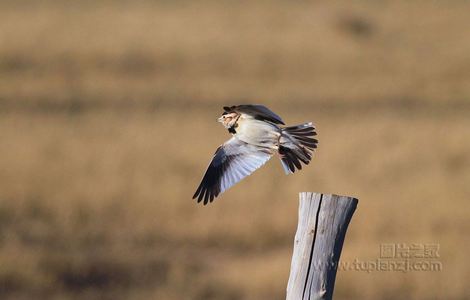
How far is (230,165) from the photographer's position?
5594 millimetres

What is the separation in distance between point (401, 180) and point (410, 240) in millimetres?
1769

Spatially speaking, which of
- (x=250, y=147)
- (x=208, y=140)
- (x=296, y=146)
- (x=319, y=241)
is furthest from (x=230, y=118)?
(x=208, y=140)

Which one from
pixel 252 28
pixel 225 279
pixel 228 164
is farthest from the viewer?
pixel 252 28

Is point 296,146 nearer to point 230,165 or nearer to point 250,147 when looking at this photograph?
point 250,147

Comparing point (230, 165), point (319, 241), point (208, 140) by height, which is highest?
point (208, 140)

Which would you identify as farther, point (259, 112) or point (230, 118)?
point (230, 118)

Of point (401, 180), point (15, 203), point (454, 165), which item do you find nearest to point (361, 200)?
point (401, 180)

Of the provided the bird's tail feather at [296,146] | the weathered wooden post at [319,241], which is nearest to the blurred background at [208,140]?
the bird's tail feather at [296,146]

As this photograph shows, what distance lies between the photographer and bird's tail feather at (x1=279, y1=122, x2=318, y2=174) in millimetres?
5543

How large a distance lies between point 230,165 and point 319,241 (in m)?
1.39

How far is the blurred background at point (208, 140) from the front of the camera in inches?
378

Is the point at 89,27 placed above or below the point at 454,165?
above

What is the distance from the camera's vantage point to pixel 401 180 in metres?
11.6

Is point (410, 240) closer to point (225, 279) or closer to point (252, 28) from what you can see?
point (225, 279)
